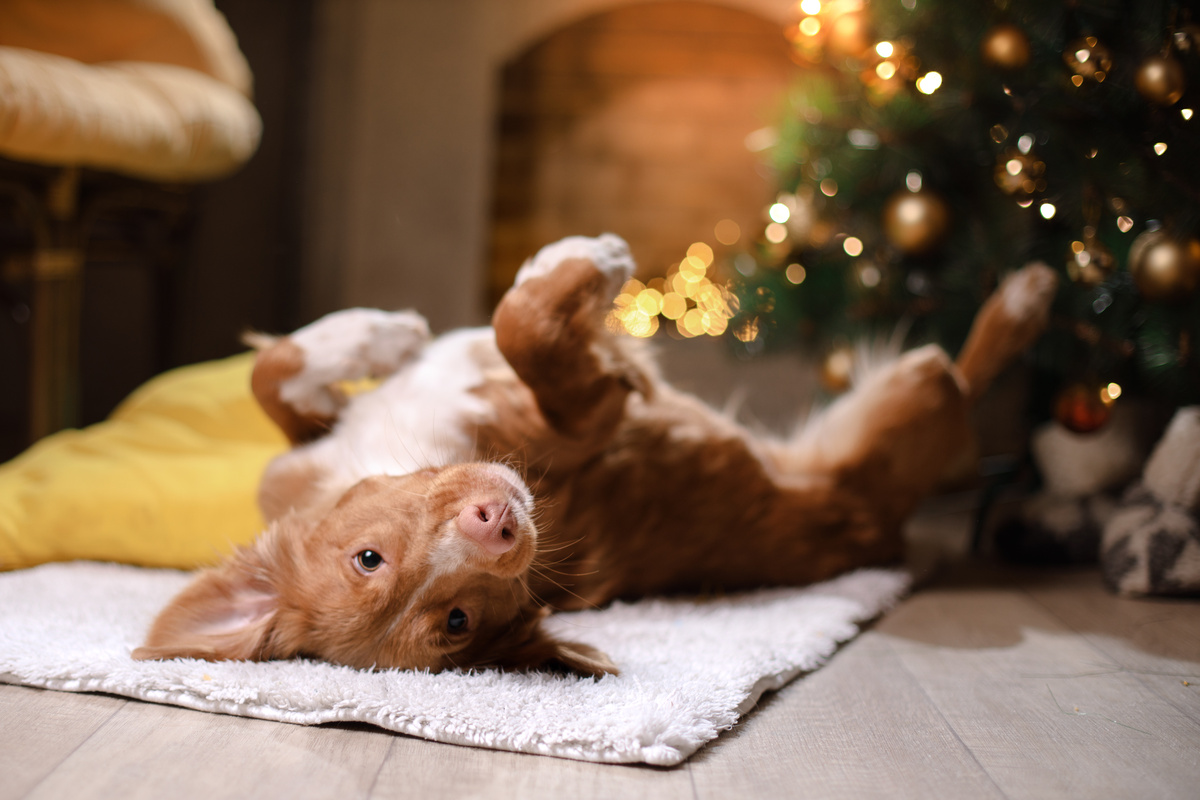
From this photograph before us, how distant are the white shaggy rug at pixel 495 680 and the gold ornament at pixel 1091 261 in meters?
0.95

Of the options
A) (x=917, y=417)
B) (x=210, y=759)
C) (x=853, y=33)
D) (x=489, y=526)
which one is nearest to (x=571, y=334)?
(x=489, y=526)

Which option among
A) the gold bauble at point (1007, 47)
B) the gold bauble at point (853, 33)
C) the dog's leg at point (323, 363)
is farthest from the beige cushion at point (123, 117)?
the gold bauble at point (1007, 47)

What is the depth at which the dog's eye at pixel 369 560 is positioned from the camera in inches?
49.8

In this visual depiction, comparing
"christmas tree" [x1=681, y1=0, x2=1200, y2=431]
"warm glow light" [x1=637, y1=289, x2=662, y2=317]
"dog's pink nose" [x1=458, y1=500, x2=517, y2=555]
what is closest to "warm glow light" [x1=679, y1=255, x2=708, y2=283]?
"warm glow light" [x1=637, y1=289, x2=662, y2=317]

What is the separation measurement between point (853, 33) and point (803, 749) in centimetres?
180

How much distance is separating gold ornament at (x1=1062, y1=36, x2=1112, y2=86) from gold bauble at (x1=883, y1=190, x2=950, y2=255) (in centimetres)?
44

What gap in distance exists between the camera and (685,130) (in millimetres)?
4188

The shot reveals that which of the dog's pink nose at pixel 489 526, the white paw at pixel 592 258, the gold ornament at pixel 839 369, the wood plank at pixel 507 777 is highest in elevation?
the white paw at pixel 592 258

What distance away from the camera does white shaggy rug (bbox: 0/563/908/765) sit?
1120mm

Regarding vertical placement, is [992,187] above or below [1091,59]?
below

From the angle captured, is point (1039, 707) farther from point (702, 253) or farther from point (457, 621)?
point (702, 253)

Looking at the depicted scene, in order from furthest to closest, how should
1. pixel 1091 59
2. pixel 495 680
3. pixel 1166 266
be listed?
pixel 1091 59
pixel 1166 266
pixel 495 680

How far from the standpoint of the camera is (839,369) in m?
2.49

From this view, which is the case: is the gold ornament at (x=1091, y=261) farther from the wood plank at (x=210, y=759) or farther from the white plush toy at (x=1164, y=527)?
the wood plank at (x=210, y=759)
